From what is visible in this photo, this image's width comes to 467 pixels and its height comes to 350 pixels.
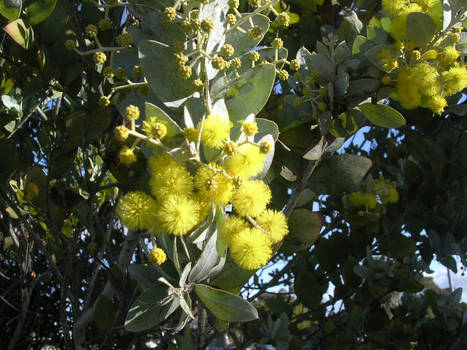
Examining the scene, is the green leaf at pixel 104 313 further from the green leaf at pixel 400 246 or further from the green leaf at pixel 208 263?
the green leaf at pixel 400 246

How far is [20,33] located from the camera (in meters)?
1.39

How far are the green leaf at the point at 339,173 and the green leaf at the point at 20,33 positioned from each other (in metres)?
1.07

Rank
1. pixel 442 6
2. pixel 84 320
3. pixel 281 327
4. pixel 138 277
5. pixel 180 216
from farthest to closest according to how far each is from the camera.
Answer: pixel 281 327 → pixel 84 320 → pixel 442 6 → pixel 138 277 → pixel 180 216

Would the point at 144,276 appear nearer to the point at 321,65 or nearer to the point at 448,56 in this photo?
the point at 321,65

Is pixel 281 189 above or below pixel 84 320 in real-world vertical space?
above

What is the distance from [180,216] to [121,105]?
46 cm

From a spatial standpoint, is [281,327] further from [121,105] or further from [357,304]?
[121,105]

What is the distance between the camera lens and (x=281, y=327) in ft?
6.81

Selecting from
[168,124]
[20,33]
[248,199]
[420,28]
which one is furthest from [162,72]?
[420,28]

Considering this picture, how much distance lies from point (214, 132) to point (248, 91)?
210 mm

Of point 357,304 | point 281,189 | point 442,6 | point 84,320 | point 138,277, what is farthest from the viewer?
point 357,304

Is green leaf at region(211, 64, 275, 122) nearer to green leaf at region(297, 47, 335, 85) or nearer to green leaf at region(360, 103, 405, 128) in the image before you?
green leaf at region(297, 47, 335, 85)

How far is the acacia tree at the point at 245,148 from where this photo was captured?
99cm

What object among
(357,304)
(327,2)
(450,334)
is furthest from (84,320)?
(450,334)
